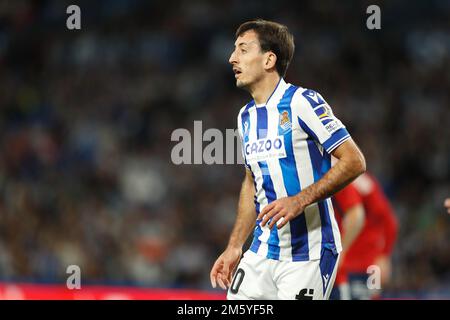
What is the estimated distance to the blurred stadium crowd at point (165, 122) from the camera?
36.4 ft

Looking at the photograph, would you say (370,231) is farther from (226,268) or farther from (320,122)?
(320,122)

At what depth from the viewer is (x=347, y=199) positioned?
631 cm

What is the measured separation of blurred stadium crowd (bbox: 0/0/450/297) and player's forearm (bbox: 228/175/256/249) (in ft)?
16.4

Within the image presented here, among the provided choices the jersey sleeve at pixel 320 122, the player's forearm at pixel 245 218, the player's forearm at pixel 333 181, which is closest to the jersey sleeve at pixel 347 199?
the player's forearm at pixel 245 218

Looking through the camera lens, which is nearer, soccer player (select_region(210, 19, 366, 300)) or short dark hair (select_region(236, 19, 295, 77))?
soccer player (select_region(210, 19, 366, 300))

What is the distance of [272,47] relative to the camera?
4625 mm

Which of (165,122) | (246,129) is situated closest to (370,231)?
(246,129)

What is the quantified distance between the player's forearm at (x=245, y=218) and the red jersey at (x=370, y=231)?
6.23 ft

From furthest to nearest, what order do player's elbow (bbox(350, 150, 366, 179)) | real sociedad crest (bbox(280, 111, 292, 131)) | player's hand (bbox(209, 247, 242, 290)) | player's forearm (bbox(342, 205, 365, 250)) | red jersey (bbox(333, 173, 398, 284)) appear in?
red jersey (bbox(333, 173, 398, 284)), player's forearm (bbox(342, 205, 365, 250)), player's hand (bbox(209, 247, 242, 290)), real sociedad crest (bbox(280, 111, 292, 131)), player's elbow (bbox(350, 150, 366, 179))

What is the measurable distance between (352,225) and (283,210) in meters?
2.35

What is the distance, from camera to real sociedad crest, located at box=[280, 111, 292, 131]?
4383mm

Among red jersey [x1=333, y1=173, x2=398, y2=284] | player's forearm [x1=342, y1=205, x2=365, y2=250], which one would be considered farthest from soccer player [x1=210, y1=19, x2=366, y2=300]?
red jersey [x1=333, y1=173, x2=398, y2=284]

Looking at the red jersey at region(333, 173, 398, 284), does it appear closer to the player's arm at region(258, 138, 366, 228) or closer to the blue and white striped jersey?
the blue and white striped jersey
